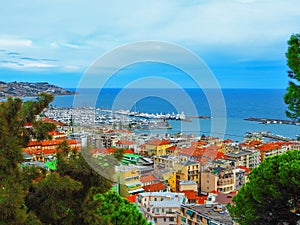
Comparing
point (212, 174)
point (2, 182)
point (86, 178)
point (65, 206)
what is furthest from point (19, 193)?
point (212, 174)

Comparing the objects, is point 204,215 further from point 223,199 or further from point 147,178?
point 147,178

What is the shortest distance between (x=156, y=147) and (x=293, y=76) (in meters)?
10.5

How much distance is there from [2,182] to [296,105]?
8.74 feet

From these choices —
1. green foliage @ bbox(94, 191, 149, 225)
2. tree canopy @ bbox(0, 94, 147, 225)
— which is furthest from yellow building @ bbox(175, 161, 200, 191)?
tree canopy @ bbox(0, 94, 147, 225)

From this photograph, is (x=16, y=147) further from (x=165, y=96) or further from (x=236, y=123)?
(x=236, y=123)

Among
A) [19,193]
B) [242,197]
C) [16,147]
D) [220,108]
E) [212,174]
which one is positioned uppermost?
[220,108]

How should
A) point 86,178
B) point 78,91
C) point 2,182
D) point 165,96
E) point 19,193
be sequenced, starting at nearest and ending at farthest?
point 19,193 < point 2,182 < point 86,178 < point 78,91 < point 165,96

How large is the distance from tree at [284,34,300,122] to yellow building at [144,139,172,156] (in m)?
9.67

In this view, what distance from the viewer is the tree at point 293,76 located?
3.19m

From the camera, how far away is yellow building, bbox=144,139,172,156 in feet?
Answer: 42.8

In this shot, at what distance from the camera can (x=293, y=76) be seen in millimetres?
3289

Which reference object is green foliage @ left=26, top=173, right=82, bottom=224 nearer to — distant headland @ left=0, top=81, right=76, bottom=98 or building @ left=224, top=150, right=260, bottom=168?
distant headland @ left=0, top=81, right=76, bottom=98

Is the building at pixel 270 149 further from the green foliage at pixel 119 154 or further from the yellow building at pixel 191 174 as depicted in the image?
the green foliage at pixel 119 154

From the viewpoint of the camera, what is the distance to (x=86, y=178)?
333cm
